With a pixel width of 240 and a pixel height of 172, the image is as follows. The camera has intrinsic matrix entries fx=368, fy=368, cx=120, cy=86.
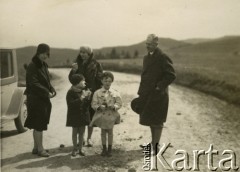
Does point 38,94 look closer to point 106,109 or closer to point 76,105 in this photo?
point 76,105

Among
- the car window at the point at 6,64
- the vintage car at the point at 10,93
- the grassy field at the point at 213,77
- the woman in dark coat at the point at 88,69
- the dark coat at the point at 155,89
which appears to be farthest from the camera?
the grassy field at the point at 213,77

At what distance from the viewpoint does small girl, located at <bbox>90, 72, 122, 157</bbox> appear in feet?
18.6

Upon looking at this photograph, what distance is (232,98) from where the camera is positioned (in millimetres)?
10672

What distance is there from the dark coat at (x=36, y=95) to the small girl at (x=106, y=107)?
76cm

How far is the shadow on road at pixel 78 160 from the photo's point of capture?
532 cm

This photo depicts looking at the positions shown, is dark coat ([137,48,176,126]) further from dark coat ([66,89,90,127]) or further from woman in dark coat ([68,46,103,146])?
dark coat ([66,89,90,127])

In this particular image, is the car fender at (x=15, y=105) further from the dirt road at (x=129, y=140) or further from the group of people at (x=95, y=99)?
the group of people at (x=95, y=99)

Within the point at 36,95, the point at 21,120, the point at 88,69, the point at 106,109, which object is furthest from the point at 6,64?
the point at 106,109

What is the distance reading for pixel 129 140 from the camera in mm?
6754

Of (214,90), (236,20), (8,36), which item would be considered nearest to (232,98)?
(214,90)

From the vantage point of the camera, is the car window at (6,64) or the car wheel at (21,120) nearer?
the car window at (6,64)

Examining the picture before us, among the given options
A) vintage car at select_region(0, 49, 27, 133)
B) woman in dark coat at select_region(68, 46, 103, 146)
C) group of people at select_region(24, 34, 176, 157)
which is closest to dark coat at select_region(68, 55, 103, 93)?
woman in dark coat at select_region(68, 46, 103, 146)

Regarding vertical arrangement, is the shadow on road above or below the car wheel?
below

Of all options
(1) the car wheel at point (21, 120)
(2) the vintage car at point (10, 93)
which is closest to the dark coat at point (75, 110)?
(2) the vintage car at point (10, 93)
